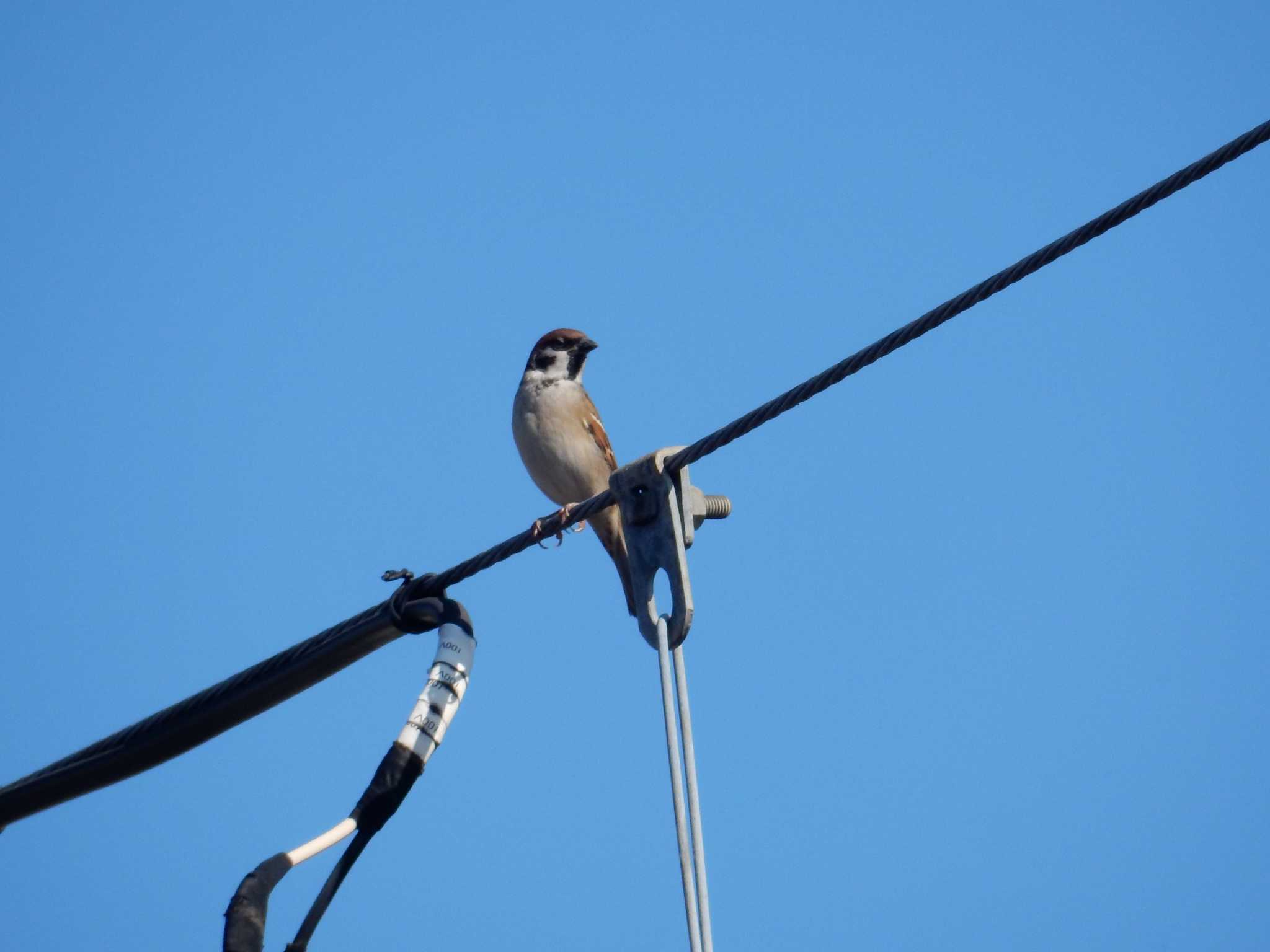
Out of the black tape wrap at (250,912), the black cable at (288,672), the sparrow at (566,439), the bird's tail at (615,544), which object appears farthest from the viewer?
the sparrow at (566,439)

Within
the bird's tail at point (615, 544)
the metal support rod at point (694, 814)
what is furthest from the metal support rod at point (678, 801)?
the bird's tail at point (615, 544)

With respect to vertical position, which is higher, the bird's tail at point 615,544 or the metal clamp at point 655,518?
the bird's tail at point 615,544

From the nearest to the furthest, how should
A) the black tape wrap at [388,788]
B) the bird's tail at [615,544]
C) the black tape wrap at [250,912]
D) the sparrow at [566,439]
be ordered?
the black tape wrap at [250,912] < the black tape wrap at [388,788] < the bird's tail at [615,544] < the sparrow at [566,439]

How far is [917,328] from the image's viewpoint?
3525mm

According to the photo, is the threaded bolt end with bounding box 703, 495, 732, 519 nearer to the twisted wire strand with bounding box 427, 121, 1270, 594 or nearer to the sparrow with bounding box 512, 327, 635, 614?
the twisted wire strand with bounding box 427, 121, 1270, 594

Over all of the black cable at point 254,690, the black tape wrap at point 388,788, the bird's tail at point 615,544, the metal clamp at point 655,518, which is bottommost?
the black tape wrap at point 388,788

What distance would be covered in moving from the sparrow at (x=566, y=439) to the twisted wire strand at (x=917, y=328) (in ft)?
11.7

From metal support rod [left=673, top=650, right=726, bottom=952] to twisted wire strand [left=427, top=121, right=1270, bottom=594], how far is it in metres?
0.64

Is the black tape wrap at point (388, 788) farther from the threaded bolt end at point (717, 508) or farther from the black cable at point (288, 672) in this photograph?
the threaded bolt end at point (717, 508)

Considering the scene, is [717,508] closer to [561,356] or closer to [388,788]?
[388,788]

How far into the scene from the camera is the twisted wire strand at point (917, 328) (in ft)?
10.2

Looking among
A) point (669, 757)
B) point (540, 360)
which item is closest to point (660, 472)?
point (669, 757)

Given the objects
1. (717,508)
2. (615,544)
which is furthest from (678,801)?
(615,544)

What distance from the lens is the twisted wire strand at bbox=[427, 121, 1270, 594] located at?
10.2 ft
